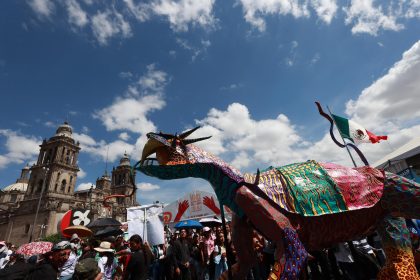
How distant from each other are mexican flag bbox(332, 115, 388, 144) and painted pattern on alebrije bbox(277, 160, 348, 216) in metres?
2.05

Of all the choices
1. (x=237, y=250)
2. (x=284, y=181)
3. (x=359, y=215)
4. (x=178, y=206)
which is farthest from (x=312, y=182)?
(x=178, y=206)

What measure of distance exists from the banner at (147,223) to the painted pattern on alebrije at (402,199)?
8.80 metres

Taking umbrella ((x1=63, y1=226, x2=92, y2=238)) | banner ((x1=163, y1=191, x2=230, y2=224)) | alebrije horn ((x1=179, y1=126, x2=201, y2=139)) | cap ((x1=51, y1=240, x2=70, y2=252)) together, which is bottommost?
cap ((x1=51, y1=240, x2=70, y2=252))

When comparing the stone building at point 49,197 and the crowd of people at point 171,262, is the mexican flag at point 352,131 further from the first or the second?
the stone building at point 49,197

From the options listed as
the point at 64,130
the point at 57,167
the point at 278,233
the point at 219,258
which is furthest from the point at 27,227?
the point at 278,233

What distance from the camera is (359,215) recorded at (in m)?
2.41

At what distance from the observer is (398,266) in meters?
2.21

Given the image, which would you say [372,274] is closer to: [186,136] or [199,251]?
[186,136]

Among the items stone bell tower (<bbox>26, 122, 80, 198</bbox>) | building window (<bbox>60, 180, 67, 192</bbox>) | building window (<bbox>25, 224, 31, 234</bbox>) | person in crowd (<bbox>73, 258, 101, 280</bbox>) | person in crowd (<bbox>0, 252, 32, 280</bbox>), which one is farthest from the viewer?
building window (<bbox>60, 180, 67, 192</bbox>)

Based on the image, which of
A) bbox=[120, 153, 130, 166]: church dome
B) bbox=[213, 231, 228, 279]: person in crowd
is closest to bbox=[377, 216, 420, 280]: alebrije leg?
bbox=[213, 231, 228, 279]: person in crowd

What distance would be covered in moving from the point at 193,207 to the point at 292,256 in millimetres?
15197

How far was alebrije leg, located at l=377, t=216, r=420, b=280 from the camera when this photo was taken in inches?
85.4

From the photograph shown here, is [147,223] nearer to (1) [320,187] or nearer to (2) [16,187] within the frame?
(1) [320,187]

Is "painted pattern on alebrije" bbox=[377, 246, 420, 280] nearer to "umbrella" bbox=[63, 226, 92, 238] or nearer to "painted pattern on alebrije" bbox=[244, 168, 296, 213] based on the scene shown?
"painted pattern on alebrije" bbox=[244, 168, 296, 213]
